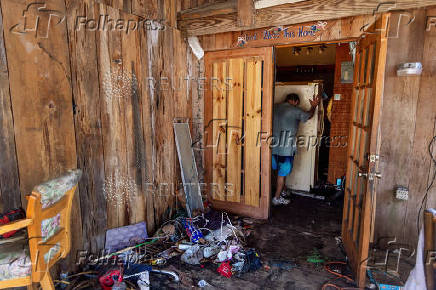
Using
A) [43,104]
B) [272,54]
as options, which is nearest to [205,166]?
[272,54]

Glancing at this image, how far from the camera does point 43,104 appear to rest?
2.13 m

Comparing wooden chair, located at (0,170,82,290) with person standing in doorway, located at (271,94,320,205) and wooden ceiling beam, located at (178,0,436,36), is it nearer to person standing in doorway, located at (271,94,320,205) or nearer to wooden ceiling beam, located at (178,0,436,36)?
wooden ceiling beam, located at (178,0,436,36)

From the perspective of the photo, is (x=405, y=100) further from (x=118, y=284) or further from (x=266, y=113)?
(x=118, y=284)

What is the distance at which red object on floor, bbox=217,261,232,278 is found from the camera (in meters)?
2.51

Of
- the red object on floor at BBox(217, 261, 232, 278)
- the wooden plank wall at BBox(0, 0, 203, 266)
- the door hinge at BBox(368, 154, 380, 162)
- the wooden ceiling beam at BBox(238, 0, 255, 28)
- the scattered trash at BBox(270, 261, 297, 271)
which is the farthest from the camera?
the wooden ceiling beam at BBox(238, 0, 255, 28)

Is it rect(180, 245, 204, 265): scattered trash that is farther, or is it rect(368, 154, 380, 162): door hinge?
rect(180, 245, 204, 265): scattered trash

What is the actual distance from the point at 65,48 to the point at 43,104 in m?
0.51

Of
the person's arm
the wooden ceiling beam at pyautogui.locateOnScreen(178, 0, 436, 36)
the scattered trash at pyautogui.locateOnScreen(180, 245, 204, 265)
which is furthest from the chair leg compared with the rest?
the person's arm

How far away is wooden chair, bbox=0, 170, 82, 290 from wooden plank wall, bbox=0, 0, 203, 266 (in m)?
0.60

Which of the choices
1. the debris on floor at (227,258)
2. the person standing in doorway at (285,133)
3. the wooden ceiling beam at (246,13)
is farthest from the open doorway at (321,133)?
the wooden ceiling beam at (246,13)

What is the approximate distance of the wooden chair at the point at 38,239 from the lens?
1.42 metres

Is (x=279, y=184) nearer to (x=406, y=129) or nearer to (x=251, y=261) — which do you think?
(x=251, y=261)

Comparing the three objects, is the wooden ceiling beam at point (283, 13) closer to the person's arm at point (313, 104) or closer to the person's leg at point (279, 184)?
the person's arm at point (313, 104)

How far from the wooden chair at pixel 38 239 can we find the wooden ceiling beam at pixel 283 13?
251 cm
